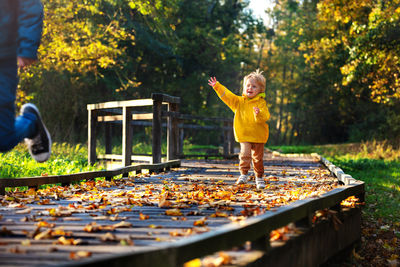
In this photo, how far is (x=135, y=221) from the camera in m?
Result: 3.63

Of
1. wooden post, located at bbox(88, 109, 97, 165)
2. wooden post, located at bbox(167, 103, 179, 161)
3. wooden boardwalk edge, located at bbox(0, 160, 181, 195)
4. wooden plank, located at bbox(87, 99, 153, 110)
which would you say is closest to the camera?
wooden boardwalk edge, located at bbox(0, 160, 181, 195)

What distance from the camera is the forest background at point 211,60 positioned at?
1394 centimetres

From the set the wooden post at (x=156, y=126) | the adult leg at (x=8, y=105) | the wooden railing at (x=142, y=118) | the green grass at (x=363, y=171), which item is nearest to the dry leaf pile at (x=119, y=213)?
the adult leg at (x=8, y=105)

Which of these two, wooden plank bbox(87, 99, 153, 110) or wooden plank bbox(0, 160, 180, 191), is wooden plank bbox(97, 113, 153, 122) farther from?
wooden plank bbox(0, 160, 180, 191)

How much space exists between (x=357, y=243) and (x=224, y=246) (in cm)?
341

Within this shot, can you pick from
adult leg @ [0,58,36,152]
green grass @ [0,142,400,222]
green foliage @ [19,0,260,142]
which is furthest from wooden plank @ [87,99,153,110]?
adult leg @ [0,58,36,152]

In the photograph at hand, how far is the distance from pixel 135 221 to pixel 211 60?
28.7 m

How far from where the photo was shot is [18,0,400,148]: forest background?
549 inches

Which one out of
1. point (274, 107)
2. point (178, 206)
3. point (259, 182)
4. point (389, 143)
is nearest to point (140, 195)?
point (178, 206)

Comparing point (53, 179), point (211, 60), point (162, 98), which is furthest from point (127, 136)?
point (211, 60)

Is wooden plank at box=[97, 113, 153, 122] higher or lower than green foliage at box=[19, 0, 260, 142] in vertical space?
lower

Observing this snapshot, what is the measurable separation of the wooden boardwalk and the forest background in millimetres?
7117

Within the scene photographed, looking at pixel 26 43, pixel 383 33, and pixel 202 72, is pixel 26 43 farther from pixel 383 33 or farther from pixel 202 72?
pixel 202 72

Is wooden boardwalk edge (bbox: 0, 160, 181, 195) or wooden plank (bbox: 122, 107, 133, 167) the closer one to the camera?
wooden boardwalk edge (bbox: 0, 160, 181, 195)
